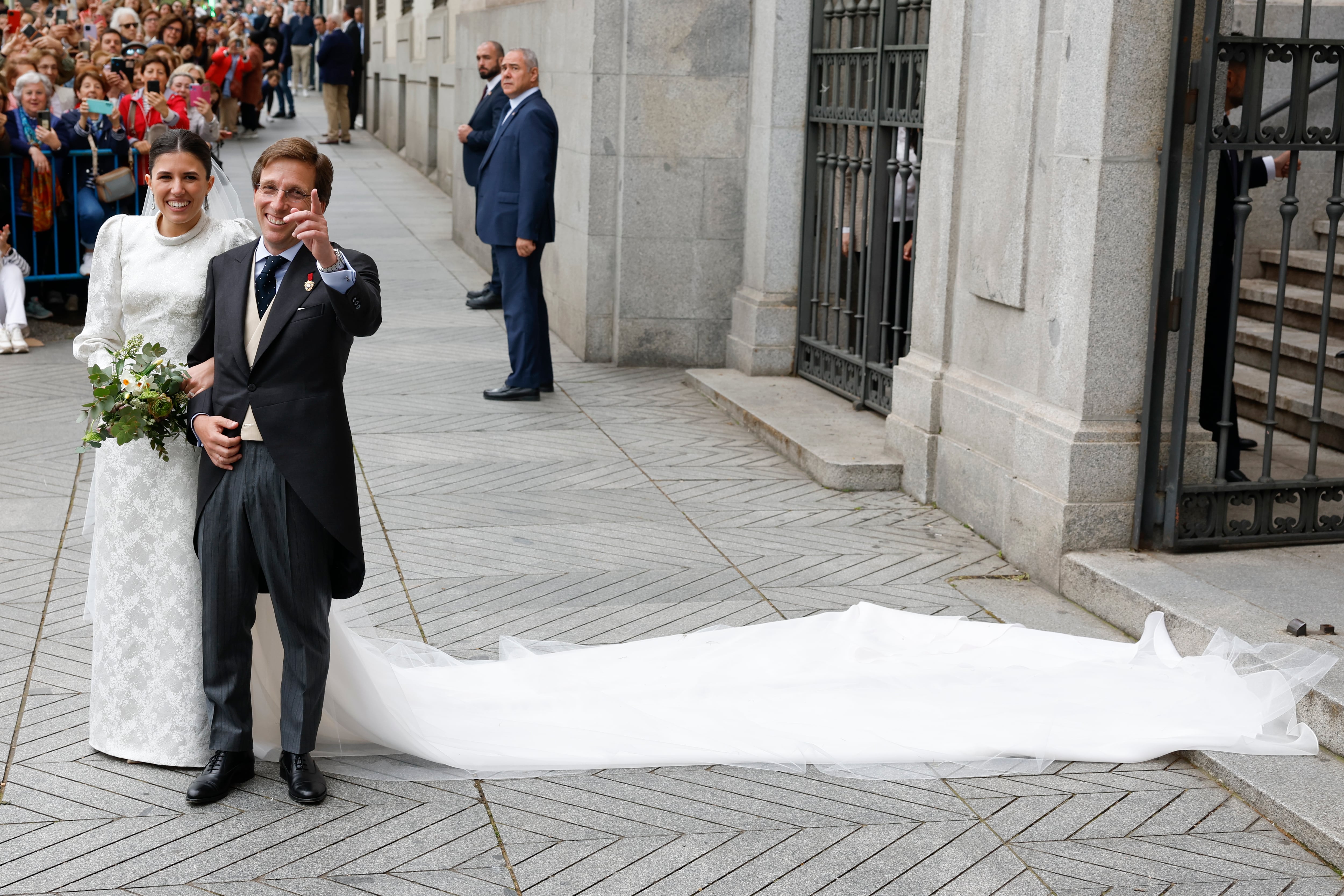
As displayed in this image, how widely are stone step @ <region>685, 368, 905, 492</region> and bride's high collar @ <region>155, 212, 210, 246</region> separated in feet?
13.7

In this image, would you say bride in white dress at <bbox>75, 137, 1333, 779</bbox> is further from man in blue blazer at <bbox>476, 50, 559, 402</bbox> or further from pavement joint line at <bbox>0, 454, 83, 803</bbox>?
man in blue blazer at <bbox>476, 50, 559, 402</bbox>

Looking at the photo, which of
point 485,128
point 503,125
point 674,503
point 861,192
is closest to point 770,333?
point 861,192

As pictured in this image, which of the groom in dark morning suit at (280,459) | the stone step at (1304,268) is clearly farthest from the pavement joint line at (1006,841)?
the stone step at (1304,268)

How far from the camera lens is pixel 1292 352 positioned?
876 cm

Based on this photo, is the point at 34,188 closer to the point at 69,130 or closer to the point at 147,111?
the point at 69,130

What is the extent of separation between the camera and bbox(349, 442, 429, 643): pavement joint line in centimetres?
595

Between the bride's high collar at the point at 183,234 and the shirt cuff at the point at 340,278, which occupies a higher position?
the bride's high collar at the point at 183,234

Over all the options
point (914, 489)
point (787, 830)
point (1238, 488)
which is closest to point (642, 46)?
point (914, 489)

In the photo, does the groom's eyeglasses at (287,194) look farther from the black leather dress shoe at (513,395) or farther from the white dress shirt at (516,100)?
the white dress shirt at (516,100)

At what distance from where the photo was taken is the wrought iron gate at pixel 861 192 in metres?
9.00

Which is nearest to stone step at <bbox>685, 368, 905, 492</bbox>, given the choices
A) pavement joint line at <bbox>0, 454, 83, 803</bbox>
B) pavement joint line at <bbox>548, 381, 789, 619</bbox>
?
pavement joint line at <bbox>548, 381, 789, 619</bbox>

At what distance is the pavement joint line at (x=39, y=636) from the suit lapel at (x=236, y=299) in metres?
1.39

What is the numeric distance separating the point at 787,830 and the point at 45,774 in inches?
84.2

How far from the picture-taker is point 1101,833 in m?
4.34
